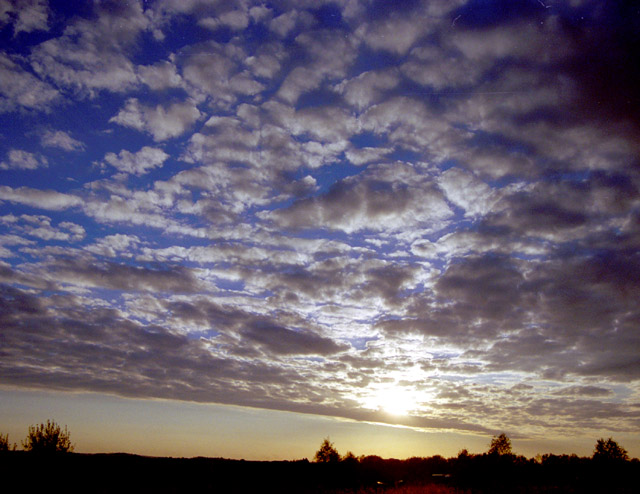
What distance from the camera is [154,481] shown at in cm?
3772

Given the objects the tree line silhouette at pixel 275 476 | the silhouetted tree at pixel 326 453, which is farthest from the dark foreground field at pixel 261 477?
the silhouetted tree at pixel 326 453

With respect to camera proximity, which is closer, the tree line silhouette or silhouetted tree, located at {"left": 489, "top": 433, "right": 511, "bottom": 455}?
the tree line silhouette

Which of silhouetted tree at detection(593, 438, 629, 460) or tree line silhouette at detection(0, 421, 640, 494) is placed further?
silhouetted tree at detection(593, 438, 629, 460)

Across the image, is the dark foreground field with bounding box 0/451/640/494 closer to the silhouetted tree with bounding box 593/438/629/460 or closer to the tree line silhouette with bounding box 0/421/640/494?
the tree line silhouette with bounding box 0/421/640/494

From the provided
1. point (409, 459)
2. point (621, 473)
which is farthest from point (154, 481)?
point (409, 459)

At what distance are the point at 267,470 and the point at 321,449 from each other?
65.0 meters

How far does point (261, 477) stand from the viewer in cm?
4534

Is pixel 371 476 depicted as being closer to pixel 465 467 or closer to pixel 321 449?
pixel 465 467

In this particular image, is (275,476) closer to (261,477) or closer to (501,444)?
(261,477)

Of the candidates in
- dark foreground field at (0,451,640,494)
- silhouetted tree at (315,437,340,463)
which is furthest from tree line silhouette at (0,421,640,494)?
silhouetted tree at (315,437,340,463)

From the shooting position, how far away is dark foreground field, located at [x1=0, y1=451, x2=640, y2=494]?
34.4 meters

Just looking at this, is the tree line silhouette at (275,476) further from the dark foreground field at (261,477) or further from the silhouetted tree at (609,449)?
the silhouetted tree at (609,449)

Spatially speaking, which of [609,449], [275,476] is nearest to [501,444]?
[609,449]

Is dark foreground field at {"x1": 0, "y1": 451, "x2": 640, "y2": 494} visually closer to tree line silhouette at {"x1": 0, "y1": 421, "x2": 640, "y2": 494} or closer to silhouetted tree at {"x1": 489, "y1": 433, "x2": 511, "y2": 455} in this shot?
tree line silhouette at {"x1": 0, "y1": 421, "x2": 640, "y2": 494}
